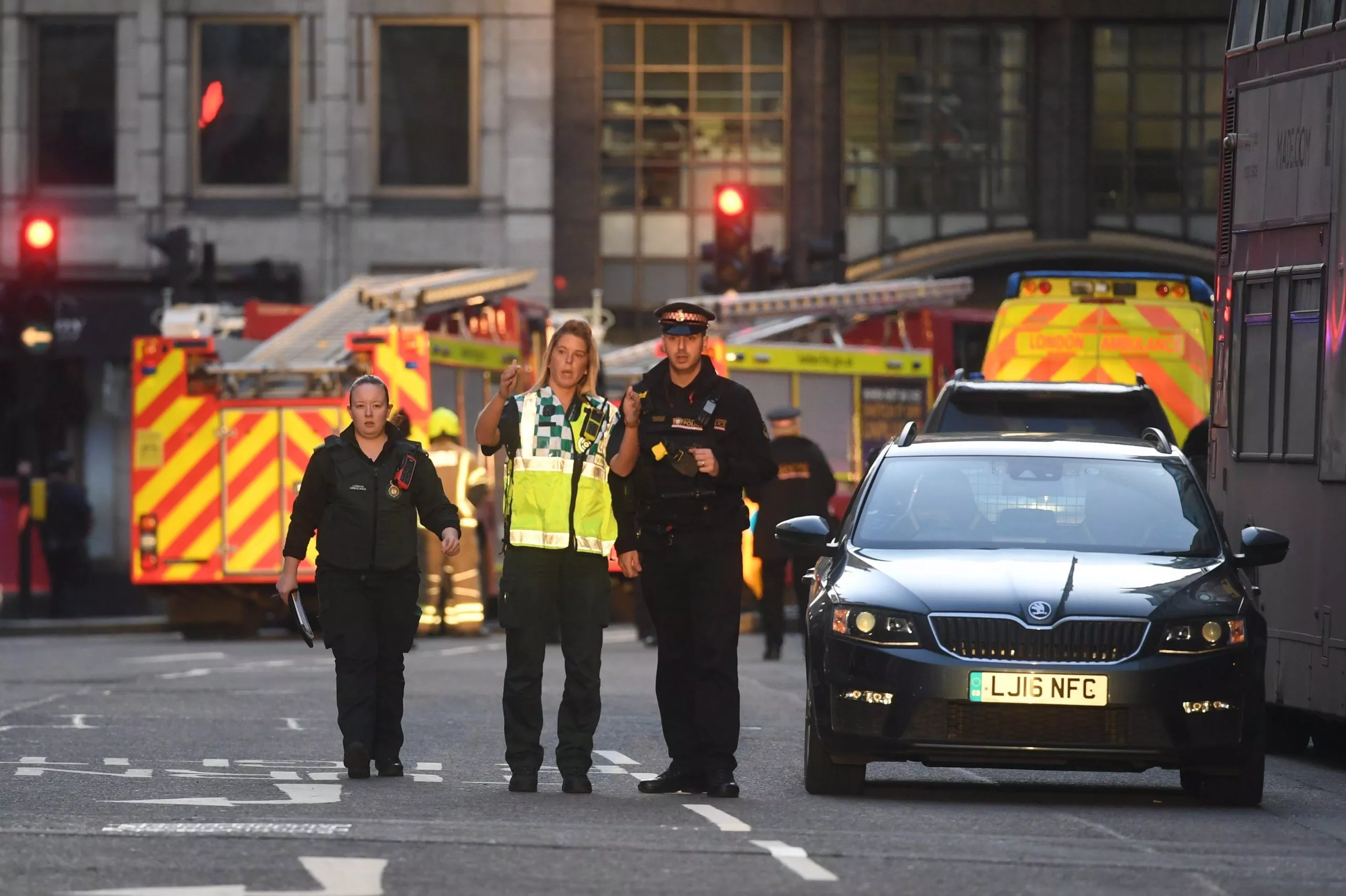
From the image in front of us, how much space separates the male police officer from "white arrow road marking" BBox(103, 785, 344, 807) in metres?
1.19

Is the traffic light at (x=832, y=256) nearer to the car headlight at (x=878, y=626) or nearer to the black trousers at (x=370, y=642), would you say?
the black trousers at (x=370, y=642)

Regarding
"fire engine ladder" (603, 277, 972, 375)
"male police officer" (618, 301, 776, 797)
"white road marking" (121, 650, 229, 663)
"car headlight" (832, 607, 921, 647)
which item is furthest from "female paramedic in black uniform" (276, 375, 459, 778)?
"fire engine ladder" (603, 277, 972, 375)

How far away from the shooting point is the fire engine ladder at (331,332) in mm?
23359

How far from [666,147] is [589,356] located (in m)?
33.4

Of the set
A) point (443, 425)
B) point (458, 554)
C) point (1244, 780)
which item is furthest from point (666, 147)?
point (1244, 780)

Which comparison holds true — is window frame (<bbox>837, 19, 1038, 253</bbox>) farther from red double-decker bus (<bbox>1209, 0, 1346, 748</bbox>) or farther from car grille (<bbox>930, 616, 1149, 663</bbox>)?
car grille (<bbox>930, 616, 1149, 663</bbox>)

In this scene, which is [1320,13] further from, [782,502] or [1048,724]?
[782,502]

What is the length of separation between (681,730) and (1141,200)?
35998mm

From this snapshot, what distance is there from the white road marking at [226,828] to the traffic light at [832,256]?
20.2 meters

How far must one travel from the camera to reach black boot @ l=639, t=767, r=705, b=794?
34.1 feet

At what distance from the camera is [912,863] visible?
321 inches

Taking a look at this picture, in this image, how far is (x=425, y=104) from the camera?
40156 mm

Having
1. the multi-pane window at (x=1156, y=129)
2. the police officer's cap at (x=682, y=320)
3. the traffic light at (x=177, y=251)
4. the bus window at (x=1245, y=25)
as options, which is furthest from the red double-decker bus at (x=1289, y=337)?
the multi-pane window at (x=1156, y=129)

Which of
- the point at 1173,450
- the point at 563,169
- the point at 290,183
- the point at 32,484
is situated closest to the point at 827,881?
the point at 1173,450
